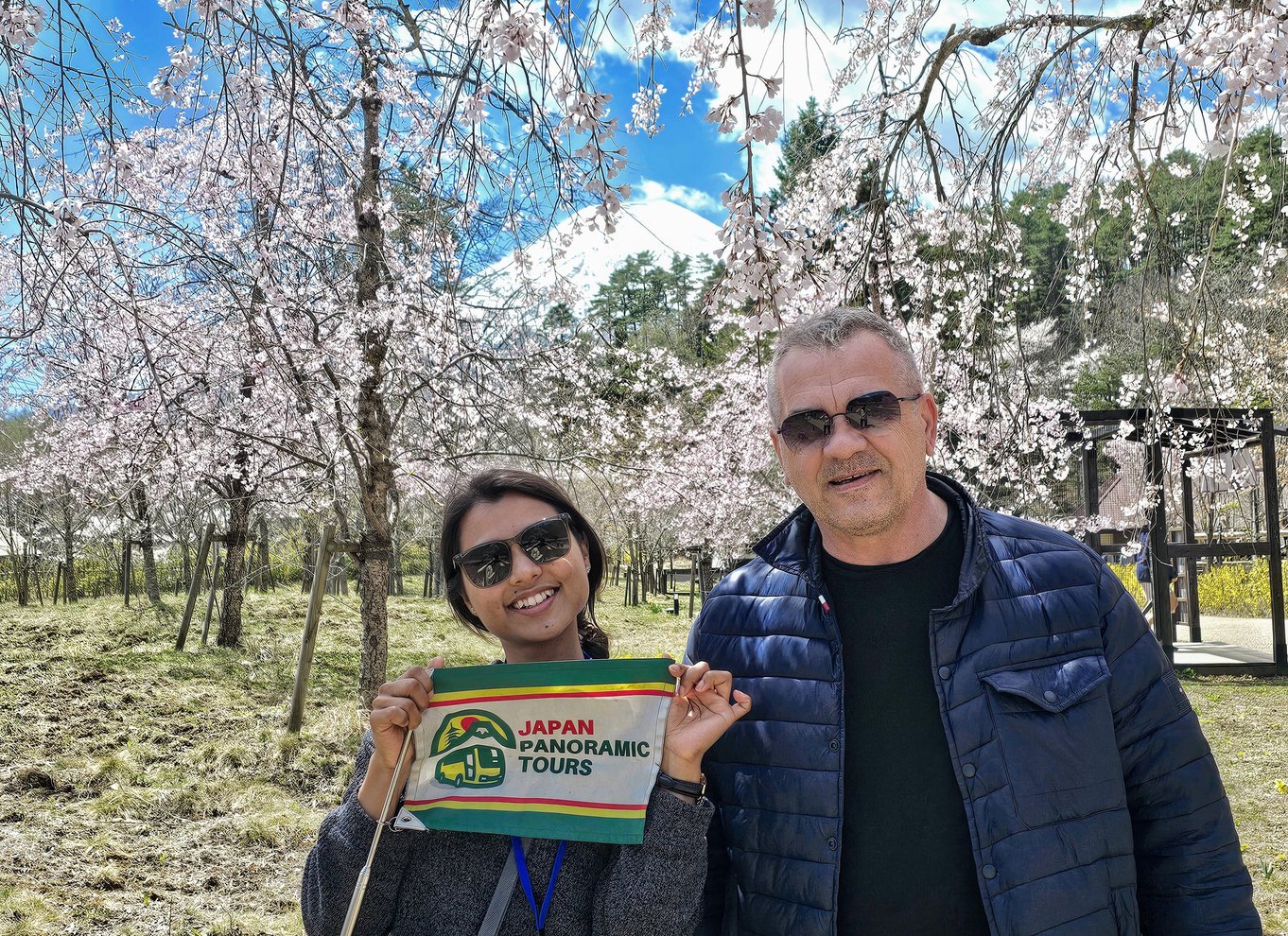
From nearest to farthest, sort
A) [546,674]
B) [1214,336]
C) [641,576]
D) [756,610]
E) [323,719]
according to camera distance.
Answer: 1. [546,674]
2. [756,610]
3. [1214,336]
4. [323,719]
5. [641,576]

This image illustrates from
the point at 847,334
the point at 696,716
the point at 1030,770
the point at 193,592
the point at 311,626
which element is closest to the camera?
the point at 1030,770

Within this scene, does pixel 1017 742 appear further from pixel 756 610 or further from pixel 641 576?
pixel 641 576

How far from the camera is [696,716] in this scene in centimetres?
176

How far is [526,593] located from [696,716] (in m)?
0.46

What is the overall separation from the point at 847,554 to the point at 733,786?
0.56m

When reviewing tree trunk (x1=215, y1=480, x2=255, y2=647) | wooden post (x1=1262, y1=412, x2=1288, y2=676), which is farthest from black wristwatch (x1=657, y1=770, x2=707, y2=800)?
tree trunk (x1=215, y1=480, x2=255, y2=647)

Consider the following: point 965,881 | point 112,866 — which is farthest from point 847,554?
point 112,866

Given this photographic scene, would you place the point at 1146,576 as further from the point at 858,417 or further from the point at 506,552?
the point at 506,552

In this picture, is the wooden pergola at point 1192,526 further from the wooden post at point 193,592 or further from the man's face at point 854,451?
the wooden post at point 193,592

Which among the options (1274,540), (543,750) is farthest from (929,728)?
(1274,540)

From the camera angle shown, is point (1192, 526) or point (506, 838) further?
point (1192, 526)

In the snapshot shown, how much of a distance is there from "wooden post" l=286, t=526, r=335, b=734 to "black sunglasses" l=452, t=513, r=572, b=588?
7140 mm

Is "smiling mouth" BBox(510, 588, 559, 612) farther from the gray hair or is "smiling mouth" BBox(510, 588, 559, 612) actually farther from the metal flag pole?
the gray hair

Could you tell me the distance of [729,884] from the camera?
1.87 metres
